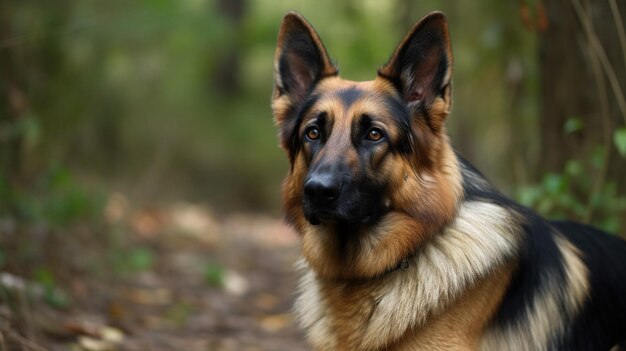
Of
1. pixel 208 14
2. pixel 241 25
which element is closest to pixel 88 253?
pixel 208 14

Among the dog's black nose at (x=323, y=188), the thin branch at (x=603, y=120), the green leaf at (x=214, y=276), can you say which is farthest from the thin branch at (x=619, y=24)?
the green leaf at (x=214, y=276)

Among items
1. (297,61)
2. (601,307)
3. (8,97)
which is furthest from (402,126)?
(8,97)

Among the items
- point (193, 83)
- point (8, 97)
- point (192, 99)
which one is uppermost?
point (8, 97)

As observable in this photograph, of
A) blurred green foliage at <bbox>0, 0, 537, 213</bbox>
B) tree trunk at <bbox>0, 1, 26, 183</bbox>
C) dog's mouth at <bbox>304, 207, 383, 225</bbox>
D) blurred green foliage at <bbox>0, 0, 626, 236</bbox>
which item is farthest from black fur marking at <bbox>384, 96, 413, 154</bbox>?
tree trunk at <bbox>0, 1, 26, 183</bbox>

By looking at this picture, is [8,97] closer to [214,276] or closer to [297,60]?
[214,276]

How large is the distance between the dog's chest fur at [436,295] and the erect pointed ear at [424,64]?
685 mm

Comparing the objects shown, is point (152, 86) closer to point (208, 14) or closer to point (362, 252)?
point (208, 14)

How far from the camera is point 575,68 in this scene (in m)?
6.34

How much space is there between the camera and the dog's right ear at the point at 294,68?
4613 millimetres

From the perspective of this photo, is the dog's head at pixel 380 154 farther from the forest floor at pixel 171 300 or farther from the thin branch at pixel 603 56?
the thin branch at pixel 603 56

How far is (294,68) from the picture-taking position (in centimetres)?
475

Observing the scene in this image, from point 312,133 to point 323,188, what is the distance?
0.54 meters

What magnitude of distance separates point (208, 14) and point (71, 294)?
509cm

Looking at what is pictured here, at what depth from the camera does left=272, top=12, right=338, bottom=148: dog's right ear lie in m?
4.61
